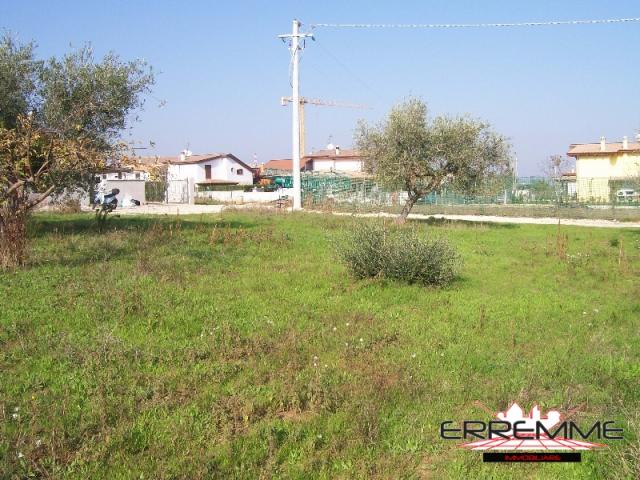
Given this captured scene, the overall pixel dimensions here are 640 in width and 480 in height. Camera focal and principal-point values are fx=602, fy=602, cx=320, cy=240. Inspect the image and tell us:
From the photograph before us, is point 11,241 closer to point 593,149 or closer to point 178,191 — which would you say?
point 178,191

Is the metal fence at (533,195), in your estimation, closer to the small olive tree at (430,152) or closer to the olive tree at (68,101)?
the small olive tree at (430,152)

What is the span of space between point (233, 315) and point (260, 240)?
268 inches

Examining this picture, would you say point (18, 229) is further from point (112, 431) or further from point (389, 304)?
point (112, 431)

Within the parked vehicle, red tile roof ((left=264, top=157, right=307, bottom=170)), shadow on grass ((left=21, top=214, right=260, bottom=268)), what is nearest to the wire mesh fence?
the parked vehicle

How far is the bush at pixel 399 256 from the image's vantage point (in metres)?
8.59

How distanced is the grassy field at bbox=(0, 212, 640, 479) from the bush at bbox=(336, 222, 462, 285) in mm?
244

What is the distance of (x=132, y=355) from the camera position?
5.11m

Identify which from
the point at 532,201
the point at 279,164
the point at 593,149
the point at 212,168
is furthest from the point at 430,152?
the point at 279,164

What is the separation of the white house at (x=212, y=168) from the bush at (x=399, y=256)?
200 feet

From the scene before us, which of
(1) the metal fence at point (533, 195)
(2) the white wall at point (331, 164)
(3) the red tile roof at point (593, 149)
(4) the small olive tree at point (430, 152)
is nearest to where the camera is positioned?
(4) the small olive tree at point (430, 152)

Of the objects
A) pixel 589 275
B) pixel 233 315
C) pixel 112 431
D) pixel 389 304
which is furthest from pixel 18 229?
pixel 589 275

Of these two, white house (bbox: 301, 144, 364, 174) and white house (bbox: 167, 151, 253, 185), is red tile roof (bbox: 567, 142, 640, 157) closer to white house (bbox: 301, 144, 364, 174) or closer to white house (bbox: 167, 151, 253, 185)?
white house (bbox: 301, 144, 364, 174)

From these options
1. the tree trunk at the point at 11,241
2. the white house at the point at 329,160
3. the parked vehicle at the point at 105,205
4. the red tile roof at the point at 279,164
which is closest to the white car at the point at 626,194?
the parked vehicle at the point at 105,205

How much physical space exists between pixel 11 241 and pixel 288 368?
19.2ft
